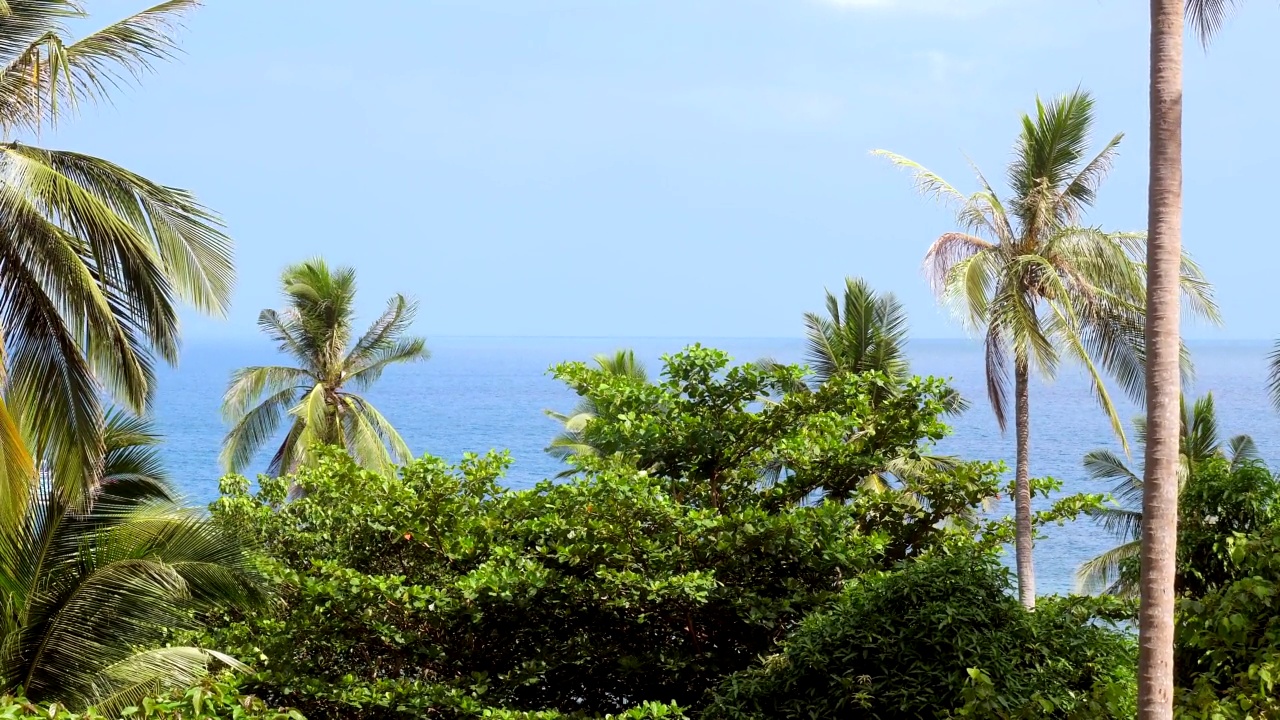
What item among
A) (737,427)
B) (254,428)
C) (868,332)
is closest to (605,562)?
(737,427)

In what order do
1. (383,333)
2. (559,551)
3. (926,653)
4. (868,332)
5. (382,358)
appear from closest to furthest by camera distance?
(926,653) → (559,551) → (868,332) → (383,333) → (382,358)

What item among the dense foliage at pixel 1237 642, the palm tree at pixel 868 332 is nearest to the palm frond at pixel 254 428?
the palm tree at pixel 868 332

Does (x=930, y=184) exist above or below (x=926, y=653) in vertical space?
above

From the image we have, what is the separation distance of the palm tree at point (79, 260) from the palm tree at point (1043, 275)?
9863 mm

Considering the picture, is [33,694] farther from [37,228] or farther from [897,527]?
[897,527]

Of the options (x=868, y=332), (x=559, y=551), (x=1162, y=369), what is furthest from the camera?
(x=868, y=332)

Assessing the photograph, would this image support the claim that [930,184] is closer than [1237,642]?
No

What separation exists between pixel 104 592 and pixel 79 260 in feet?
7.19

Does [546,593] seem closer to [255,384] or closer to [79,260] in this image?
[79,260]

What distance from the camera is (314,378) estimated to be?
2144 centimetres

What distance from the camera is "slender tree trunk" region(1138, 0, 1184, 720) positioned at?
5016 millimetres

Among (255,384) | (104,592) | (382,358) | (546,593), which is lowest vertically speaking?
(546,593)

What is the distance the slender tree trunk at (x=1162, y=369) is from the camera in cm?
502

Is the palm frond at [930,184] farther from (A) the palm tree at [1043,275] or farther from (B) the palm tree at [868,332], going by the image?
(B) the palm tree at [868,332]
